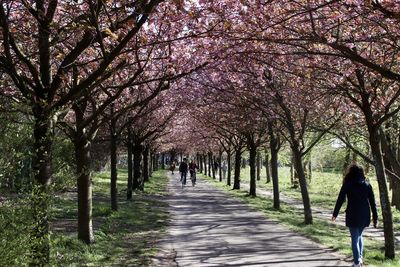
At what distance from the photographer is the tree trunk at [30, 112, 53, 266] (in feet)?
18.5

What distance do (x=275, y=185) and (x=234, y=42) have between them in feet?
38.5

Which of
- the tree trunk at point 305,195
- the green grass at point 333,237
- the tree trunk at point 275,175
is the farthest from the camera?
the tree trunk at point 275,175

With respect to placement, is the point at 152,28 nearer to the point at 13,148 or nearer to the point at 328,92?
the point at 328,92

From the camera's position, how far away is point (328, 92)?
1153 cm

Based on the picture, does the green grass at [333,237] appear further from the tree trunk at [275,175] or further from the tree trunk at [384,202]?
the tree trunk at [275,175]

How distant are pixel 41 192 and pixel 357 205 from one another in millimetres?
5408

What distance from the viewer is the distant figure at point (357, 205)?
8.63 meters

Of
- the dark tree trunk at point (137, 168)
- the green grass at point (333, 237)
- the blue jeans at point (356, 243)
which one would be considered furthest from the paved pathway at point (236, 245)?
the dark tree trunk at point (137, 168)

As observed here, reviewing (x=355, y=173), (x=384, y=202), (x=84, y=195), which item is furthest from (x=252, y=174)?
(x=355, y=173)

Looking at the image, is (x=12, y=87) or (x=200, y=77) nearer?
(x=12, y=87)

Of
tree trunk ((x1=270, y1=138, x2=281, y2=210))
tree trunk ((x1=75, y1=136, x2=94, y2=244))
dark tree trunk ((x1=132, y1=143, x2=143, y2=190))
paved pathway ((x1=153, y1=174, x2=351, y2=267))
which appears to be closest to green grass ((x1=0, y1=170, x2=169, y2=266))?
tree trunk ((x1=75, y1=136, x2=94, y2=244))

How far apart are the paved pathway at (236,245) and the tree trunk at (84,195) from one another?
1.76 metres

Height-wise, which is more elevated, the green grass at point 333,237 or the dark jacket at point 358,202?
the dark jacket at point 358,202

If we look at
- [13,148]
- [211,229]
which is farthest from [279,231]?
[13,148]
